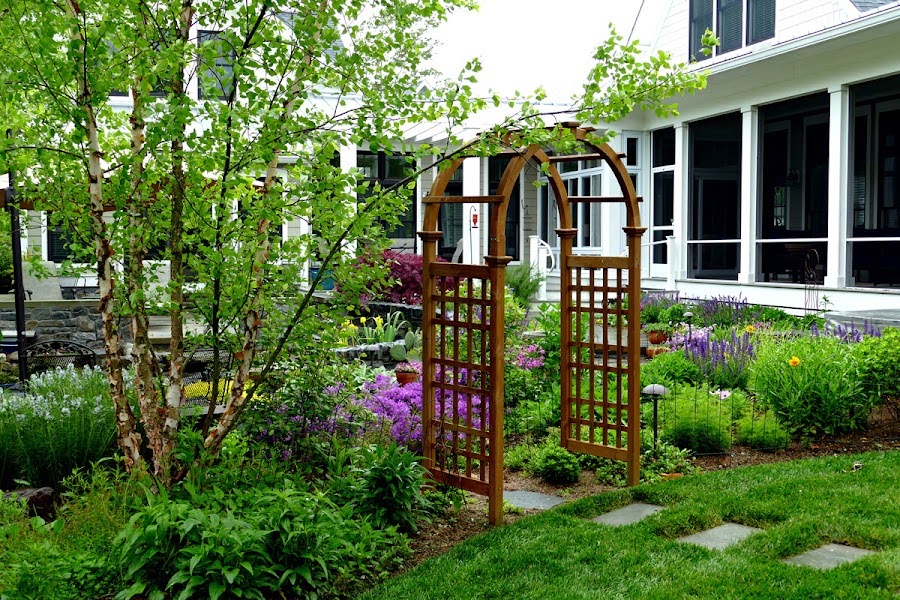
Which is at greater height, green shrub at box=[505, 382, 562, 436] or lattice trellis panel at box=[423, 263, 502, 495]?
lattice trellis panel at box=[423, 263, 502, 495]

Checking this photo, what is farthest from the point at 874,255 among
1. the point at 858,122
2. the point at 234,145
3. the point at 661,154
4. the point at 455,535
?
the point at 234,145

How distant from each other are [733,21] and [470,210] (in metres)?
5.67

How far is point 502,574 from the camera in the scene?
12.5ft

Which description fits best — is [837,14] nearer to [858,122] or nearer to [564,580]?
[858,122]

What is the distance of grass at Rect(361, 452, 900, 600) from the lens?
3510mm

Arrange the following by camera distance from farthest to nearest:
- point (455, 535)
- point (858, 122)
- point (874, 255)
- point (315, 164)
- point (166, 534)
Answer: point (858, 122), point (874, 255), point (455, 535), point (315, 164), point (166, 534)

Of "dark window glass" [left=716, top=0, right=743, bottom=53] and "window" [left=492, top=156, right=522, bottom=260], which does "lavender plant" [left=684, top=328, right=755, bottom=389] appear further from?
"window" [left=492, top=156, right=522, bottom=260]

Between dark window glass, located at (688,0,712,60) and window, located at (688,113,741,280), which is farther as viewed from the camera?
window, located at (688,113,741,280)

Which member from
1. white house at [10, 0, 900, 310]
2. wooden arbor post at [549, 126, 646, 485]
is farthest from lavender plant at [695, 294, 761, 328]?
wooden arbor post at [549, 126, 646, 485]

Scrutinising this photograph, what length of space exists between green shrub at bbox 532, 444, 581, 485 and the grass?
21.7 inches

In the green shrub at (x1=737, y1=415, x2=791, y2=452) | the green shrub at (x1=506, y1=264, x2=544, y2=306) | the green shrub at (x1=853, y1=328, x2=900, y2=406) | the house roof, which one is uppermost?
the house roof

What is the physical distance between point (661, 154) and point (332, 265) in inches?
511

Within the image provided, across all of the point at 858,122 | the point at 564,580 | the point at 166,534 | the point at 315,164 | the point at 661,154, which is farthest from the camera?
the point at 661,154

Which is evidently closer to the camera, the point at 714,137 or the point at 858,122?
the point at 858,122
